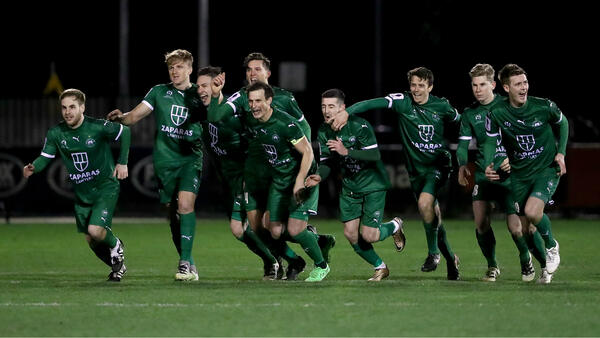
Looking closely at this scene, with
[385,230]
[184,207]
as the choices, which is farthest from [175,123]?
[385,230]

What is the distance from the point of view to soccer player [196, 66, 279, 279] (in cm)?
1352

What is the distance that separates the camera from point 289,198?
13.1 m

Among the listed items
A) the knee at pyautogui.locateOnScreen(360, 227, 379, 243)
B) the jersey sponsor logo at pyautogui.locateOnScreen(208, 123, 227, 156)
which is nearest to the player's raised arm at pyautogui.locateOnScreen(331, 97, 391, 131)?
the knee at pyautogui.locateOnScreen(360, 227, 379, 243)

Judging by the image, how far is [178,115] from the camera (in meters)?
13.2

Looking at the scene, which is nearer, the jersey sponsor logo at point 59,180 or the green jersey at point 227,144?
the green jersey at point 227,144

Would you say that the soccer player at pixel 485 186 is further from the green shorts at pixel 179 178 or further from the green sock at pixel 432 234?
the green shorts at pixel 179 178

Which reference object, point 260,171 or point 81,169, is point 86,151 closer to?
point 81,169

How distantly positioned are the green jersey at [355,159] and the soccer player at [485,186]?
78 cm

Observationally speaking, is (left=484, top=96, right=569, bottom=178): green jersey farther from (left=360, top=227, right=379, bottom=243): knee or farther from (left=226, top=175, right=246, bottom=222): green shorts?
(left=226, top=175, right=246, bottom=222): green shorts

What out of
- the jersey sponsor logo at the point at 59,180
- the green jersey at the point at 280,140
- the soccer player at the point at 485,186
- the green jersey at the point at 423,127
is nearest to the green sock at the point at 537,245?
the soccer player at the point at 485,186

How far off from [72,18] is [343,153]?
35.8 metres

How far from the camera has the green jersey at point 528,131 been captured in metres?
12.6

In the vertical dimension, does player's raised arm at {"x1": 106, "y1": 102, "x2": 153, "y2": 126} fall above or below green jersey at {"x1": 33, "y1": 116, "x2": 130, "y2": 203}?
above

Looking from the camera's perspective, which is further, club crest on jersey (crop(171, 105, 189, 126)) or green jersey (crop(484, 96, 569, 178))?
club crest on jersey (crop(171, 105, 189, 126))
